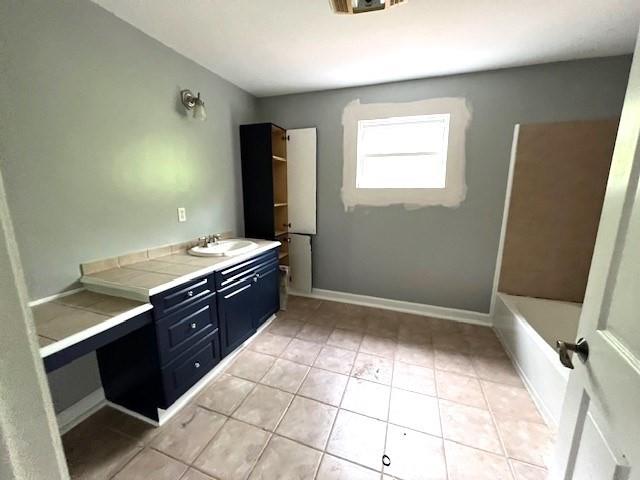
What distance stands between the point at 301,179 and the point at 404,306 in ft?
6.04

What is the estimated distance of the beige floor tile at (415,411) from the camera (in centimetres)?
150

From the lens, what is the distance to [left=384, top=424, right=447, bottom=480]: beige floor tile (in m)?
1.25

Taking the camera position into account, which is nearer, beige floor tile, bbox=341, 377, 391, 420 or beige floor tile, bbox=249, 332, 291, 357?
beige floor tile, bbox=341, 377, 391, 420

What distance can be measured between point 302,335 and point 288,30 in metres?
2.39

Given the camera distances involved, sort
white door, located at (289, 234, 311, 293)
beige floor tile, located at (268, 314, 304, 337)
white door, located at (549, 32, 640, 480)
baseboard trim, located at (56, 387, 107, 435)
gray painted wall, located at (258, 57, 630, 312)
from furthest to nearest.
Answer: white door, located at (289, 234, 311, 293)
beige floor tile, located at (268, 314, 304, 337)
gray painted wall, located at (258, 57, 630, 312)
baseboard trim, located at (56, 387, 107, 435)
white door, located at (549, 32, 640, 480)

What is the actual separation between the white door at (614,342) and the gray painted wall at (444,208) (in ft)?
6.20

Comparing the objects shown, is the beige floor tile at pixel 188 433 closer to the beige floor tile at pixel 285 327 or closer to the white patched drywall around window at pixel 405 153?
the beige floor tile at pixel 285 327

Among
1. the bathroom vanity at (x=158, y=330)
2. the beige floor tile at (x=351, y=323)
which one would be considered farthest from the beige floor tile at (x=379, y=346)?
the bathroom vanity at (x=158, y=330)

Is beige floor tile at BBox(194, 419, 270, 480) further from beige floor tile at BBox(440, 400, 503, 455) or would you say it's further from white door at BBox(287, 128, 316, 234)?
white door at BBox(287, 128, 316, 234)

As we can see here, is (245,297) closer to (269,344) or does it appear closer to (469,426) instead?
(269,344)

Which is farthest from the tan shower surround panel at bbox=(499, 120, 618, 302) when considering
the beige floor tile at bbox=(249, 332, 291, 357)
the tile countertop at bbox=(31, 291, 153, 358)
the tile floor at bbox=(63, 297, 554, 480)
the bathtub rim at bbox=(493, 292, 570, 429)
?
the tile countertop at bbox=(31, 291, 153, 358)

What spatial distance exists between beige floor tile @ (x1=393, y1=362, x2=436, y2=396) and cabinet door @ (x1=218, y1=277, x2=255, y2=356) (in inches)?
48.5

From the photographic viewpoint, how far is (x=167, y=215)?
6.66 feet

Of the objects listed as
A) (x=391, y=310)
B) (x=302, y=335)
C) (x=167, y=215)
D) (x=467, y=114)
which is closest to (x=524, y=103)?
(x=467, y=114)
